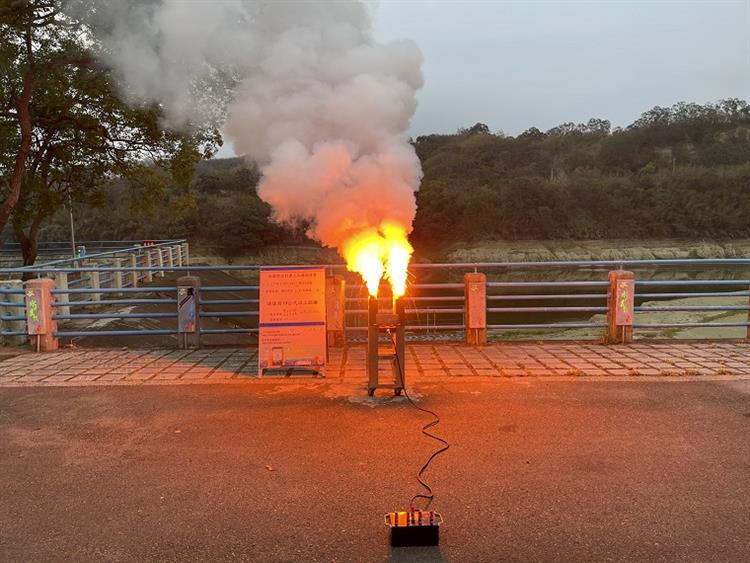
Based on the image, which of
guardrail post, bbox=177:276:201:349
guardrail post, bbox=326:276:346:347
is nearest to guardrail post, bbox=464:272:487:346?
guardrail post, bbox=326:276:346:347

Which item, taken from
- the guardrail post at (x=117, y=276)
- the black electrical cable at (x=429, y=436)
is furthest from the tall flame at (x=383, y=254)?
the guardrail post at (x=117, y=276)

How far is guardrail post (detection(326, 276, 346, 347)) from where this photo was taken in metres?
8.53

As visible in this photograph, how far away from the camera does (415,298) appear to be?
8297mm

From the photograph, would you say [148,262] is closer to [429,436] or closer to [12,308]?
[12,308]

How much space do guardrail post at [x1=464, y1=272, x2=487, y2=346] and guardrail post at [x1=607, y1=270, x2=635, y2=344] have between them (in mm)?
1977

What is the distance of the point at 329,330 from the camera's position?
9023mm

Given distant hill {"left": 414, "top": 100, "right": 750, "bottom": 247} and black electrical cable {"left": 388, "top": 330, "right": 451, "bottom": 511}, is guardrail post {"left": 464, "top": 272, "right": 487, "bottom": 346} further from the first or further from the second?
distant hill {"left": 414, "top": 100, "right": 750, "bottom": 247}

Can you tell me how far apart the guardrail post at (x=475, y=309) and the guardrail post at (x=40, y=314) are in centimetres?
649

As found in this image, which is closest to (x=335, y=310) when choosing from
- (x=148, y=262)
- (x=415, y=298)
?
(x=415, y=298)

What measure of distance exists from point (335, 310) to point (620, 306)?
4381 mm

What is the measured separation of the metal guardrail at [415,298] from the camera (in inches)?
349

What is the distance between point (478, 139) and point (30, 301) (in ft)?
280

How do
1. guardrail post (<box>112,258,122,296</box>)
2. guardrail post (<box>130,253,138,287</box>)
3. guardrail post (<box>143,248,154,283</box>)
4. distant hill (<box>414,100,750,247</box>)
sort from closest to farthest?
guardrail post (<box>112,258,122,296</box>) → guardrail post (<box>130,253,138,287</box>) → guardrail post (<box>143,248,154,283</box>) → distant hill (<box>414,100,750,247</box>)

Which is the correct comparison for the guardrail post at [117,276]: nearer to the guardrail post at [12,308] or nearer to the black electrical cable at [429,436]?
the guardrail post at [12,308]
